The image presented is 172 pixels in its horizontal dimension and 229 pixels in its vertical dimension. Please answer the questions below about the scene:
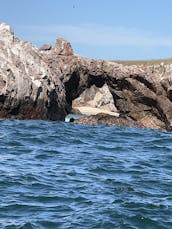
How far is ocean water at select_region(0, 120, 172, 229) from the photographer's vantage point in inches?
431

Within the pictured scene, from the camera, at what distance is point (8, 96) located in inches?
1359

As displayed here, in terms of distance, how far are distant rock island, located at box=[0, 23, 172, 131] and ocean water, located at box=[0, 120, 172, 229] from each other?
12.5 m

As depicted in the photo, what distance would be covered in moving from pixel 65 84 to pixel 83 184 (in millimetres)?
29971

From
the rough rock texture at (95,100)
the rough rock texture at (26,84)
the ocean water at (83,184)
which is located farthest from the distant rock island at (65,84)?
the rough rock texture at (95,100)

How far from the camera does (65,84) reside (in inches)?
1719

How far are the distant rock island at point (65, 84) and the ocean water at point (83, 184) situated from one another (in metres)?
12.5

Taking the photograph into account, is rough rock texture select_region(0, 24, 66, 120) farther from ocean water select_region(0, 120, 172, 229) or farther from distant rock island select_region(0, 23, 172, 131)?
ocean water select_region(0, 120, 172, 229)

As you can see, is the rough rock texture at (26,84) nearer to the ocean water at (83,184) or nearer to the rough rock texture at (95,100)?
the ocean water at (83,184)

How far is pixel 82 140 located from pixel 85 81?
21.0m

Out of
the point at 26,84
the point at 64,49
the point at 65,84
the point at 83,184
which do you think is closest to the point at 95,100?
the point at 64,49

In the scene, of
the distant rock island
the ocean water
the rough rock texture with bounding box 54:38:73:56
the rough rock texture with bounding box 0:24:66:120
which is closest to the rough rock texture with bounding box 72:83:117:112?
the distant rock island

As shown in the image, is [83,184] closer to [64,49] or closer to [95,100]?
[64,49]

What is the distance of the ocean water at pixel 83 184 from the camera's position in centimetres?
1095

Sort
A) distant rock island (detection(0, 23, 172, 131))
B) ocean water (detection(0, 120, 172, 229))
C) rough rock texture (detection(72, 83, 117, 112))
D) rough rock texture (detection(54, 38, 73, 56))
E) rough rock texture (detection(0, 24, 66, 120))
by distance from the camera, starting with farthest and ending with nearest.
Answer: rough rock texture (detection(72, 83, 117, 112)), rough rock texture (detection(54, 38, 73, 56)), distant rock island (detection(0, 23, 172, 131)), rough rock texture (detection(0, 24, 66, 120)), ocean water (detection(0, 120, 172, 229))
